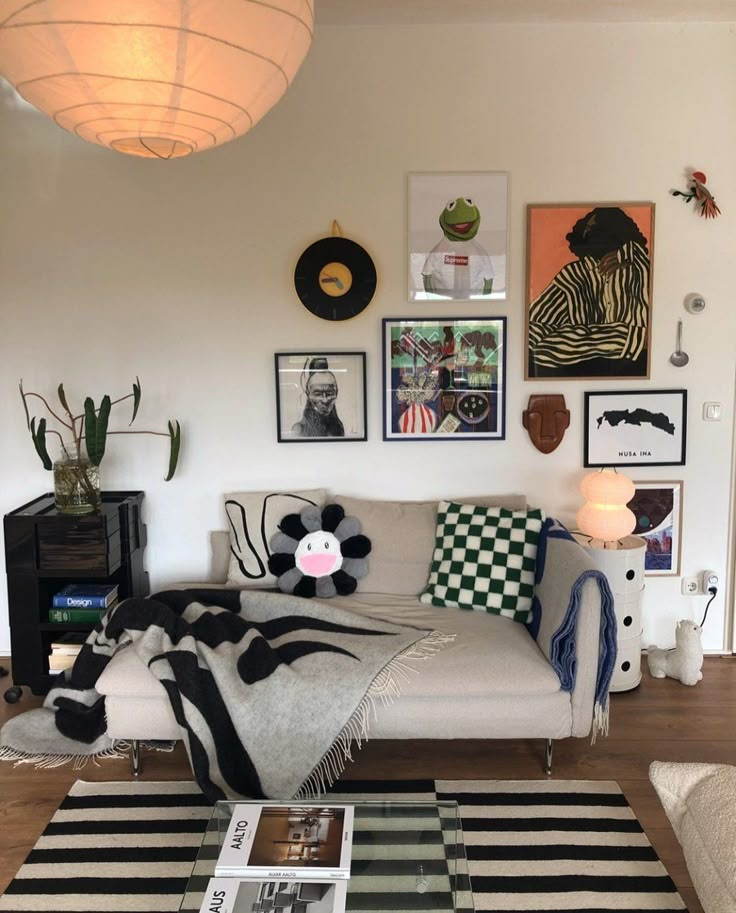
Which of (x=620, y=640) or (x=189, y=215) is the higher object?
(x=189, y=215)

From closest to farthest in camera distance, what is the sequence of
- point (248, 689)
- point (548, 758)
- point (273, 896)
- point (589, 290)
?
point (273, 896) → point (248, 689) → point (548, 758) → point (589, 290)

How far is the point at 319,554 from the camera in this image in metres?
3.10

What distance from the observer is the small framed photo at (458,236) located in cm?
324

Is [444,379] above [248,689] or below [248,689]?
above

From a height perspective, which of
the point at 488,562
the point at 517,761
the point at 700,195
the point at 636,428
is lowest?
the point at 517,761

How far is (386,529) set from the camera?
10.5 ft

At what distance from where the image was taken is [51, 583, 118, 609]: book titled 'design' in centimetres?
307

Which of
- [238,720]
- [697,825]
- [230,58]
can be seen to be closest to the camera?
[230,58]

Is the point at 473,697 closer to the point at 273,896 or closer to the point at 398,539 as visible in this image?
the point at 398,539

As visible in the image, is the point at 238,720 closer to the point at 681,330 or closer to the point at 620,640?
the point at 620,640

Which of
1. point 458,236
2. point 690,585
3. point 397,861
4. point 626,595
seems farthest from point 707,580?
point 397,861

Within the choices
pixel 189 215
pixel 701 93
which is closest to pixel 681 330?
pixel 701 93

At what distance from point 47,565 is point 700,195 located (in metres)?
2.95

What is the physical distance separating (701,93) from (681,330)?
935 mm
